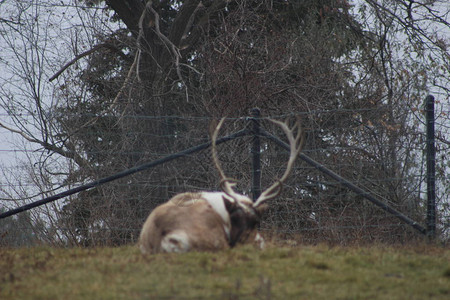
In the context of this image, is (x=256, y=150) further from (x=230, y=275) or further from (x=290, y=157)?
(x=230, y=275)

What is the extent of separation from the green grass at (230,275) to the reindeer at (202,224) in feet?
0.65

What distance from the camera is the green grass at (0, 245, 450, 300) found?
164 inches

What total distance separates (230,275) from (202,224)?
97 centimetres

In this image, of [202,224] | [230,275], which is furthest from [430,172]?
[230,275]

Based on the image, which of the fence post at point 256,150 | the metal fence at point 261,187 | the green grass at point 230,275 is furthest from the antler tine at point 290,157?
the metal fence at point 261,187

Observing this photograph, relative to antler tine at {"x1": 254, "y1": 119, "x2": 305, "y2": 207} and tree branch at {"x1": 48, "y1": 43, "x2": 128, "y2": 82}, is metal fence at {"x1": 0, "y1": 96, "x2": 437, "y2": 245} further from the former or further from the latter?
antler tine at {"x1": 254, "y1": 119, "x2": 305, "y2": 207}

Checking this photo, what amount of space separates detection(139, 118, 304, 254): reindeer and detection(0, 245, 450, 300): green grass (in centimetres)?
20

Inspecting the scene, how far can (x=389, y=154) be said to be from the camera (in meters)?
10.6

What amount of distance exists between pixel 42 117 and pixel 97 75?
6.94ft

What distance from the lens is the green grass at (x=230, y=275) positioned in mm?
4160

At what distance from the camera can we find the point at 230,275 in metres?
4.65

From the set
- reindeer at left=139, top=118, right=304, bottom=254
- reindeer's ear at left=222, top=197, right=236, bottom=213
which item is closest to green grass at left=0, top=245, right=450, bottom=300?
reindeer at left=139, top=118, right=304, bottom=254

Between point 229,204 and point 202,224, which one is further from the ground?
point 229,204

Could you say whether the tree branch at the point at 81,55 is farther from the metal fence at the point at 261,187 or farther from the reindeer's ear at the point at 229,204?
the reindeer's ear at the point at 229,204
